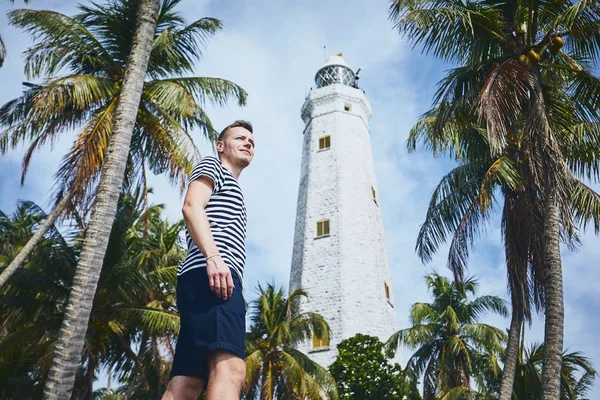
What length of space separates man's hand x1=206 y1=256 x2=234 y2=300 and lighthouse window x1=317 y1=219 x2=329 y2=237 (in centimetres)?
2694

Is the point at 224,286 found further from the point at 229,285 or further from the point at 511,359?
the point at 511,359

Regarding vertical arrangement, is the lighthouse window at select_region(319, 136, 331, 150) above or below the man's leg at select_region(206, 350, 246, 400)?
above

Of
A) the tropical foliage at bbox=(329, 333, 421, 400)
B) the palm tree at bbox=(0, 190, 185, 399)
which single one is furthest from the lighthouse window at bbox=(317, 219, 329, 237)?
the palm tree at bbox=(0, 190, 185, 399)

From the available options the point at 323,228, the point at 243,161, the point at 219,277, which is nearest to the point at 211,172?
the point at 243,161

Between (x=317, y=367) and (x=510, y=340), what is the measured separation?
8.66 m

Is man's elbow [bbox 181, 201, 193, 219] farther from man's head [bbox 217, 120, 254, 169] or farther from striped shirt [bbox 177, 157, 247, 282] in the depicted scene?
man's head [bbox 217, 120, 254, 169]

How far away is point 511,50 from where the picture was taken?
38.5 feet

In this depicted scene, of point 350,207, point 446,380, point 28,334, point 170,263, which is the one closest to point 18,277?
point 28,334

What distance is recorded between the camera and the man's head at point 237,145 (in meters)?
3.63

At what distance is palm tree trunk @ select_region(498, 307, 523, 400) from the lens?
13805 mm

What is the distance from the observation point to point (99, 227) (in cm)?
905

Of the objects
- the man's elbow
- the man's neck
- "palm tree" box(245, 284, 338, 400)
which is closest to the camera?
the man's elbow

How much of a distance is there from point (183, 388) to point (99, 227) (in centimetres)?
652

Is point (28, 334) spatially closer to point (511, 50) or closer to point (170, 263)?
point (170, 263)
